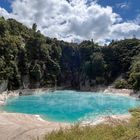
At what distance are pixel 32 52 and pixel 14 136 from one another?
75052mm

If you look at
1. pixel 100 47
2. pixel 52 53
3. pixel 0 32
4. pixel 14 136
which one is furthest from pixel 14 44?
pixel 14 136

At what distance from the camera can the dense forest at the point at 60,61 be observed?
76562 millimetres

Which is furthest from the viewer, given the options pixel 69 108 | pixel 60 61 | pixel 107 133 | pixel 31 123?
pixel 60 61

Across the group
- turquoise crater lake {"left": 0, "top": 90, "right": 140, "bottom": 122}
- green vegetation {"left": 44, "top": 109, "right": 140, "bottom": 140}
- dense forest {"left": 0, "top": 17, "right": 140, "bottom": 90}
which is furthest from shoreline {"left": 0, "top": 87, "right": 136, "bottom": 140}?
turquoise crater lake {"left": 0, "top": 90, "right": 140, "bottom": 122}

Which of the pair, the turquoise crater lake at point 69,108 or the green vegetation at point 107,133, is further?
the turquoise crater lake at point 69,108

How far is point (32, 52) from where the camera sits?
8900cm

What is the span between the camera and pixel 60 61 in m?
104

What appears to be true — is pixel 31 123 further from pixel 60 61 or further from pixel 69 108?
pixel 60 61

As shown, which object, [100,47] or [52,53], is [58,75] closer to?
[52,53]

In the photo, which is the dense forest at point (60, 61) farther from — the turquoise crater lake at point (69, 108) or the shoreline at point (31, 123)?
the turquoise crater lake at point (69, 108)

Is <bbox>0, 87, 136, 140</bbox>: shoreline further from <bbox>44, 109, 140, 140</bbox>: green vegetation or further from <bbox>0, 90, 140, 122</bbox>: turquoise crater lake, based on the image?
<bbox>0, 90, 140, 122</bbox>: turquoise crater lake

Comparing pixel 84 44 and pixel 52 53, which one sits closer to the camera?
pixel 52 53

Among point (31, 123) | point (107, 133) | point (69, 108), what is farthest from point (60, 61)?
point (107, 133)

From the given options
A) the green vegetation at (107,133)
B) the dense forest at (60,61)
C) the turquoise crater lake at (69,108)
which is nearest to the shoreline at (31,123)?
the green vegetation at (107,133)
